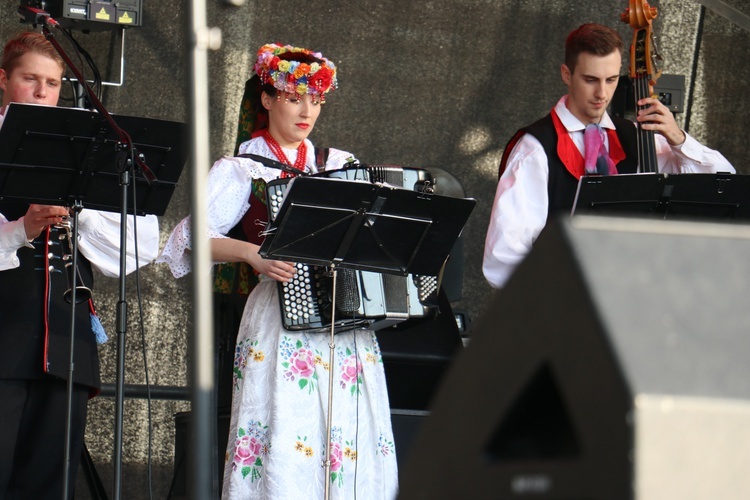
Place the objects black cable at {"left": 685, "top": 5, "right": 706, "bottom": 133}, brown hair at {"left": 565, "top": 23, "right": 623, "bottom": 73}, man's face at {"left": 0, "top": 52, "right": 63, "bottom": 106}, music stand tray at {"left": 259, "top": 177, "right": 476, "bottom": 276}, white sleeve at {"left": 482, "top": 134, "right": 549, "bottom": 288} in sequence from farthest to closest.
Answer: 1. black cable at {"left": 685, "top": 5, "right": 706, "bottom": 133}
2. brown hair at {"left": 565, "top": 23, "right": 623, "bottom": 73}
3. white sleeve at {"left": 482, "top": 134, "right": 549, "bottom": 288}
4. man's face at {"left": 0, "top": 52, "right": 63, "bottom": 106}
5. music stand tray at {"left": 259, "top": 177, "right": 476, "bottom": 276}

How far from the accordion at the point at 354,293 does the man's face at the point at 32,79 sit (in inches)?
39.4

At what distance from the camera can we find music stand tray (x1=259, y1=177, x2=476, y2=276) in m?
3.14

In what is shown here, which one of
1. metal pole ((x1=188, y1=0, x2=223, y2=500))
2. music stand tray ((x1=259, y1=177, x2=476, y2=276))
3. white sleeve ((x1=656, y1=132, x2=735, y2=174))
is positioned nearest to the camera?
metal pole ((x1=188, y1=0, x2=223, y2=500))

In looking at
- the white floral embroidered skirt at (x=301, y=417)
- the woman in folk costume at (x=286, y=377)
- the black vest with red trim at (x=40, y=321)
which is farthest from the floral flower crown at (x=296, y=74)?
the black vest with red trim at (x=40, y=321)

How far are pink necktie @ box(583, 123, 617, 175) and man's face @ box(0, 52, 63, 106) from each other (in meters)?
1.91

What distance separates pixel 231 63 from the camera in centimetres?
543

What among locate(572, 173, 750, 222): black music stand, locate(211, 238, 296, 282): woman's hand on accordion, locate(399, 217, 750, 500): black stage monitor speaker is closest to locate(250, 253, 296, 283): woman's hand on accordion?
locate(211, 238, 296, 282): woman's hand on accordion

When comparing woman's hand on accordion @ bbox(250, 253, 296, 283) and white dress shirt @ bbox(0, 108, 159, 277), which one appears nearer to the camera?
woman's hand on accordion @ bbox(250, 253, 296, 283)

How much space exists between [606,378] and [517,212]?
10.1 feet

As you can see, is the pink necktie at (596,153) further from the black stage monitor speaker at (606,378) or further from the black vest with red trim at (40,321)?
the black stage monitor speaker at (606,378)

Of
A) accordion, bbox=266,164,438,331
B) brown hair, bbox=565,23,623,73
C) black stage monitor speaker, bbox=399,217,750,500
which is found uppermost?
brown hair, bbox=565,23,623,73

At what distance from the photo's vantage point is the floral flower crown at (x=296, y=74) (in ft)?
12.4

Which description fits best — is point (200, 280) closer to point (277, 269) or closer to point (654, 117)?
point (277, 269)

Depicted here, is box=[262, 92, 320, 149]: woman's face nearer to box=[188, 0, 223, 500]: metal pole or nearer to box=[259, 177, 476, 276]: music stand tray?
box=[259, 177, 476, 276]: music stand tray
